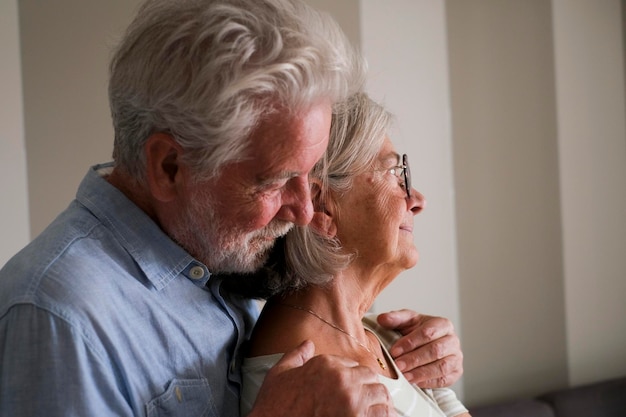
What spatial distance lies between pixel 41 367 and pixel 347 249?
68 centimetres

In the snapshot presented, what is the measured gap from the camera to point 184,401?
1.12 metres

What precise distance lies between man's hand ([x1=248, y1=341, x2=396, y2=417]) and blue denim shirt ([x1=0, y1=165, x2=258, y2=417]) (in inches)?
4.9

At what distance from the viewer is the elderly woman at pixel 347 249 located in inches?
55.5

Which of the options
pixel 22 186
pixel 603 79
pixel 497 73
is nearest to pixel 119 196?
pixel 22 186

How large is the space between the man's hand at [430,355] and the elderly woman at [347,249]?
0.31 ft

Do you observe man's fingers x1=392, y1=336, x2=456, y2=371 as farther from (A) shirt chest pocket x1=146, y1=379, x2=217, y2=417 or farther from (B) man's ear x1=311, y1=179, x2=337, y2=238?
(A) shirt chest pocket x1=146, y1=379, x2=217, y2=417

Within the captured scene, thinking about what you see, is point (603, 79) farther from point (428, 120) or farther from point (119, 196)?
point (119, 196)

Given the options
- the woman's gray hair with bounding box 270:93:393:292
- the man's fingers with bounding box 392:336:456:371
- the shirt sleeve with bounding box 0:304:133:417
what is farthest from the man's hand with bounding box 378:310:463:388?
the shirt sleeve with bounding box 0:304:133:417

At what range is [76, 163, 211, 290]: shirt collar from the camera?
3.71 ft

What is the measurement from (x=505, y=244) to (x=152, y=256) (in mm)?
2482

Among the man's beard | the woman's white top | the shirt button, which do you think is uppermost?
the man's beard

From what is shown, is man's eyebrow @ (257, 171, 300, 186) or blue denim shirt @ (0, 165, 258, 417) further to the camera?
man's eyebrow @ (257, 171, 300, 186)

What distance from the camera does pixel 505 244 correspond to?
3350 millimetres

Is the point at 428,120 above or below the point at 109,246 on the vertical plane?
above
